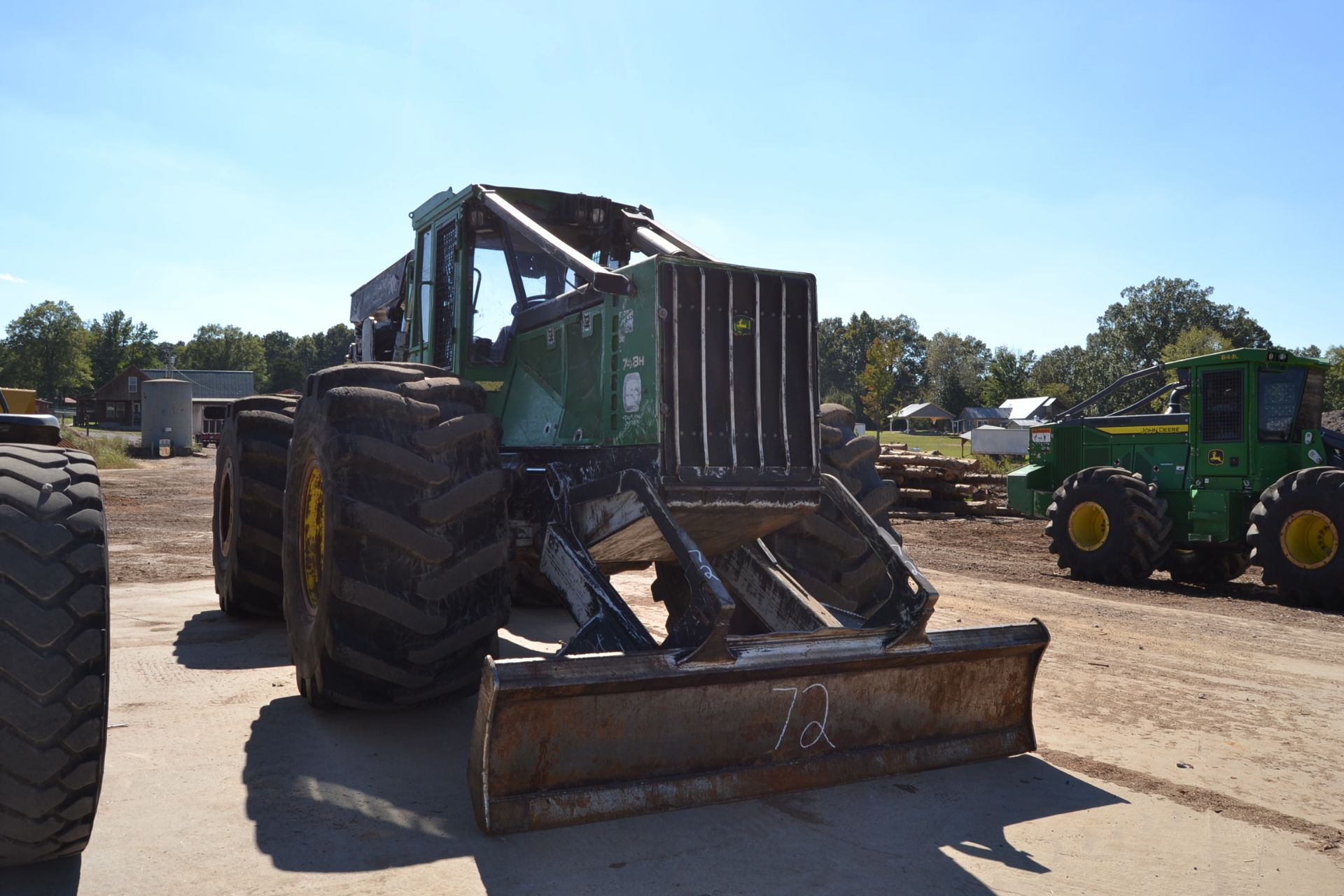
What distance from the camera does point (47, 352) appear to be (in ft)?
289

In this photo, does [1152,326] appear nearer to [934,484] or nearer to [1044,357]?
[1044,357]

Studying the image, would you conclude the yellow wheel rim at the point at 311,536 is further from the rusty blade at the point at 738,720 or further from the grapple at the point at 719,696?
the rusty blade at the point at 738,720

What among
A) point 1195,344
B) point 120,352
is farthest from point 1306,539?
point 120,352

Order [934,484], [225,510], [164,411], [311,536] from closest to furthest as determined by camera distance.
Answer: [311,536] < [225,510] < [934,484] < [164,411]

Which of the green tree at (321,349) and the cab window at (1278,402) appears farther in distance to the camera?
the green tree at (321,349)

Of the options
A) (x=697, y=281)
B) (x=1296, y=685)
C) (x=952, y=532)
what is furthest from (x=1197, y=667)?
(x=952, y=532)

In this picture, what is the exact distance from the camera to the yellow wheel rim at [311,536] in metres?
4.96

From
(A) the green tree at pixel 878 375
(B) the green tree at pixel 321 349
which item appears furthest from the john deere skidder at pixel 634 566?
(B) the green tree at pixel 321 349

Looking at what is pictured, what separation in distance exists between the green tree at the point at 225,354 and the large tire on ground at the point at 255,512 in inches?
4693

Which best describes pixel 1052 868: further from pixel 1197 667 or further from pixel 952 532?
pixel 952 532

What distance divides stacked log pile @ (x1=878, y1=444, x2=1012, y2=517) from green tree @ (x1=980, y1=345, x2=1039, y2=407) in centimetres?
7544

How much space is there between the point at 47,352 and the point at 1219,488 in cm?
9829

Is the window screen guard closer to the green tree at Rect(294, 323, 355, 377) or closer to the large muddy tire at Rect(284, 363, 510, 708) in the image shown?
the large muddy tire at Rect(284, 363, 510, 708)

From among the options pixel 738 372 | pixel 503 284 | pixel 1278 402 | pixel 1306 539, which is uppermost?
pixel 503 284
